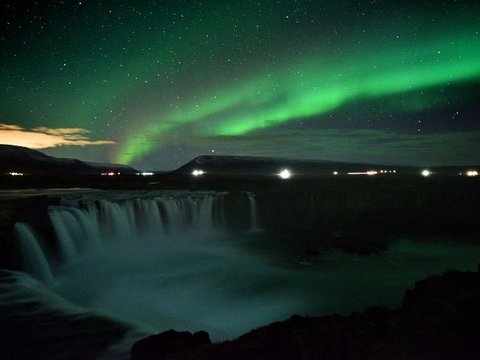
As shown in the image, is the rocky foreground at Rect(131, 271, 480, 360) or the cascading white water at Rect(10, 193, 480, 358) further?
the cascading white water at Rect(10, 193, 480, 358)

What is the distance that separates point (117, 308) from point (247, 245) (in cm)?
1614

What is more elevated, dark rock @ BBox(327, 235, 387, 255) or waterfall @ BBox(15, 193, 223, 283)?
waterfall @ BBox(15, 193, 223, 283)

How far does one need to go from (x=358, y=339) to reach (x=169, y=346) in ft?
12.8

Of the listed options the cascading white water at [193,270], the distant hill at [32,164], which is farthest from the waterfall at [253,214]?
the distant hill at [32,164]

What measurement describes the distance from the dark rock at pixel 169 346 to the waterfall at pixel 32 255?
1236cm

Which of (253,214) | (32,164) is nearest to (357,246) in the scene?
(253,214)

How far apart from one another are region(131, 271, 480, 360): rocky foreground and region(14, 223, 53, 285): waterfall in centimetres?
1242

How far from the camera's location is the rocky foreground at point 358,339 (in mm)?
6543

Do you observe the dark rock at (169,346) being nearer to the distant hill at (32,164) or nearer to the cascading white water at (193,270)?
the cascading white water at (193,270)

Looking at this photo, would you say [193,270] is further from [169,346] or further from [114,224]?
[169,346]

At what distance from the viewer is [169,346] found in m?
7.22

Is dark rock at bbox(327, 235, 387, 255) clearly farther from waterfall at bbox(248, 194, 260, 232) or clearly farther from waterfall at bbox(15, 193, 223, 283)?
waterfall at bbox(15, 193, 223, 283)

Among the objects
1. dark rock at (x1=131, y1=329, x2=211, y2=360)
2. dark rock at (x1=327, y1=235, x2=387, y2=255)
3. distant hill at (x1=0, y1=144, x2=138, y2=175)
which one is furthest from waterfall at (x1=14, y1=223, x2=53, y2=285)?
distant hill at (x1=0, y1=144, x2=138, y2=175)

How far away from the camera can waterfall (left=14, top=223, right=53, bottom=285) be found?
17109mm
